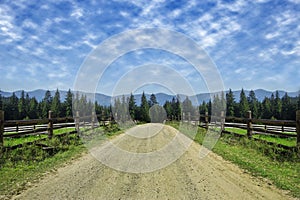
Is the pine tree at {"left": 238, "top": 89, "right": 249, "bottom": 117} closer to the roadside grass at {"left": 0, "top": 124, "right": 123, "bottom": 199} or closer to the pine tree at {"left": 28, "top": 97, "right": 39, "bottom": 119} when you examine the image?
the pine tree at {"left": 28, "top": 97, "right": 39, "bottom": 119}

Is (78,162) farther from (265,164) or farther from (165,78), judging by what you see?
(165,78)

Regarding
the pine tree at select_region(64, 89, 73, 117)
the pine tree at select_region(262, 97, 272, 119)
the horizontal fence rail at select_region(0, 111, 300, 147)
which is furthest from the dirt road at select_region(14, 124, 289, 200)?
the pine tree at select_region(64, 89, 73, 117)

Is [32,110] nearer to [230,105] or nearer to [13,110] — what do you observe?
[13,110]

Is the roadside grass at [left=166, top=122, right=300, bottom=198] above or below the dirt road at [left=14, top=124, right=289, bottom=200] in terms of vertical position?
below

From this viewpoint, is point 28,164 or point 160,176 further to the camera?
point 28,164

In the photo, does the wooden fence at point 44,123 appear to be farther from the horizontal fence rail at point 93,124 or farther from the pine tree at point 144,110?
the pine tree at point 144,110

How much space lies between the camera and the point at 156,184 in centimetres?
521

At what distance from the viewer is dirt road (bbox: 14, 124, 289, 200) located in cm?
452

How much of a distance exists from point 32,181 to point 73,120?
1071cm

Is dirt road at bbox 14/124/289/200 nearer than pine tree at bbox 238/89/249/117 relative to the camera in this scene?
Yes

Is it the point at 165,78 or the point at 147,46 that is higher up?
the point at 147,46

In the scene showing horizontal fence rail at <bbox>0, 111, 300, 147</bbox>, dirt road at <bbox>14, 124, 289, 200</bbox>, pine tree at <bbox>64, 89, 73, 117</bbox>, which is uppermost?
pine tree at <bbox>64, 89, 73, 117</bbox>

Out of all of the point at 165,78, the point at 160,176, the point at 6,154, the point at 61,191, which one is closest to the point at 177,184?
the point at 160,176

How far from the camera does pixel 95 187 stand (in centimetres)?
496
